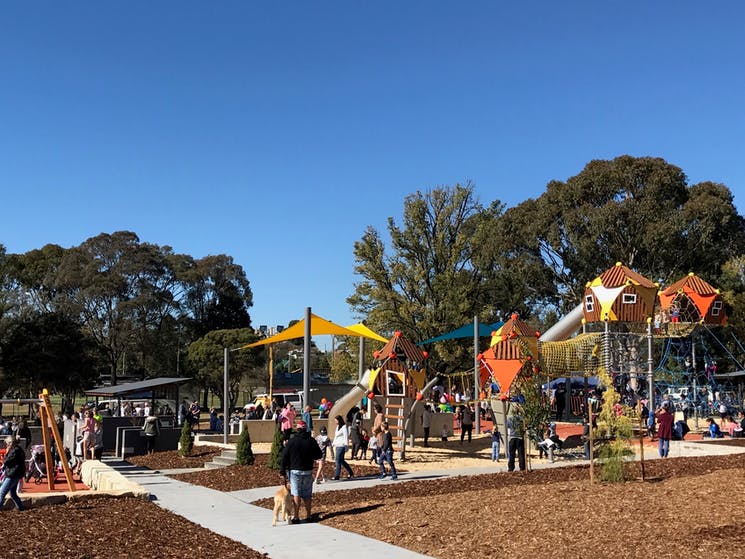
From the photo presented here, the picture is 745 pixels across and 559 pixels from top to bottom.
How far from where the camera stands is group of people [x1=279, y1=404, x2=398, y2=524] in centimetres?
1198

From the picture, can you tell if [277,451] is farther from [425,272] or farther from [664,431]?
[425,272]

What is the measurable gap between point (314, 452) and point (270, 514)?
192 centimetres

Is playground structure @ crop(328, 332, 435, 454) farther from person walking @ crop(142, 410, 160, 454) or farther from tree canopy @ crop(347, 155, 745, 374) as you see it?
tree canopy @ crop(347, 155, 745, 374)

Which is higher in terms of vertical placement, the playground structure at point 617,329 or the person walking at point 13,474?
the playground structure at point 617,329

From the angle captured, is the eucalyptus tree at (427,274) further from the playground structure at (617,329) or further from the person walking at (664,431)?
the person walking at (664,431)

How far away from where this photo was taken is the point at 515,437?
55.7 feet

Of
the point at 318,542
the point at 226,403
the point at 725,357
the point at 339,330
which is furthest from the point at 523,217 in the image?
the point at 318,542

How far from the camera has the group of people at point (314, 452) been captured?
1198cm

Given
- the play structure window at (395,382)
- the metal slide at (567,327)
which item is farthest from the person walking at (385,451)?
the metal slide at (567,327)

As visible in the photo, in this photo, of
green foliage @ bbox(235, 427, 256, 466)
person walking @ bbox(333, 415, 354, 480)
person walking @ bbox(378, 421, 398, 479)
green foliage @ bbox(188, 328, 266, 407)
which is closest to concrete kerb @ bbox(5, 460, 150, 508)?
green foliage @ bbox(235, 427, 256, 466)

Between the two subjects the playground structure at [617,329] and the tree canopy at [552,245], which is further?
the tree canopy at [552,245]

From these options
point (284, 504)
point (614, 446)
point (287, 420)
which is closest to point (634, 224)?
point (287, 420)

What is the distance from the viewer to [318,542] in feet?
34.2

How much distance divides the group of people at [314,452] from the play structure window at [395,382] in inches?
83.6
